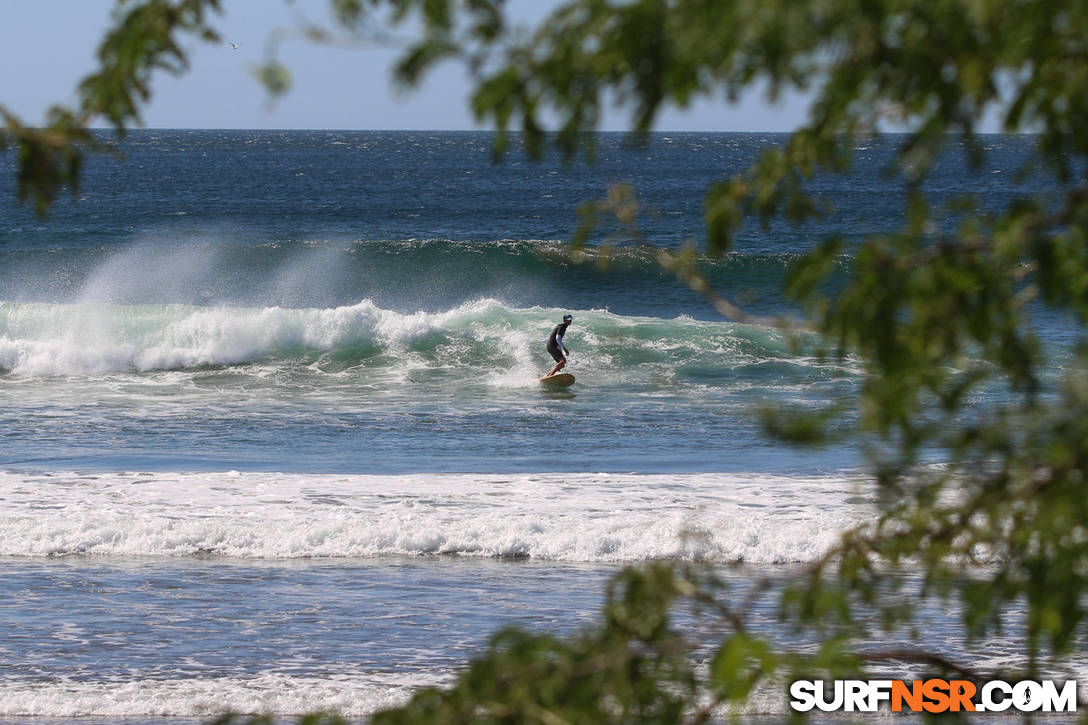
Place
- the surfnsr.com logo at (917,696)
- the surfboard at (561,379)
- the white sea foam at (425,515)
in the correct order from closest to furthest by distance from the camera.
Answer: the surfnsr.com logo at (917,696), the white sea foam at (425,515), the surfboard at (561,379)

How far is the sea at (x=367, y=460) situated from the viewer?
27.7ft

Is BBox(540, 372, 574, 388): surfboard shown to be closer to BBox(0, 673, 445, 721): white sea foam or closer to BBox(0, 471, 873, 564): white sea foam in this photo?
BBox(0, 471, 873, 564): white sea foam

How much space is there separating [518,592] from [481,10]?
787cm

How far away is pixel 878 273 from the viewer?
242 centimetres

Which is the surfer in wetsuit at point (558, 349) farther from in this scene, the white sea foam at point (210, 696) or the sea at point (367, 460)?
the white sea foam at point (210, 696)

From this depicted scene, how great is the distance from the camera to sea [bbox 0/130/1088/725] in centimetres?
845

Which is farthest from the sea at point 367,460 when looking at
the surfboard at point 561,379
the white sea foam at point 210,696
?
the surfboard at point 561,379

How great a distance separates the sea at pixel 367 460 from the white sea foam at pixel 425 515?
42 millimetres

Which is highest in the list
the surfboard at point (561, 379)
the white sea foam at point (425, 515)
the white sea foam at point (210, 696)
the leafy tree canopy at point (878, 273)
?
the surfboard at point (561, 379)

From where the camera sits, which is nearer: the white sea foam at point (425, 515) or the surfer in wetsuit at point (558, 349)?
the white sea foam at point (425, 515)

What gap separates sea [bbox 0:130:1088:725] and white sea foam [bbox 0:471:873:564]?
4 centimetres

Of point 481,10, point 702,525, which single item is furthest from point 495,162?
point 702,525

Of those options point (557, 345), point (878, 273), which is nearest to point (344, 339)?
point (557, 345)

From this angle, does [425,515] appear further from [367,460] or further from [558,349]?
[558,349]
